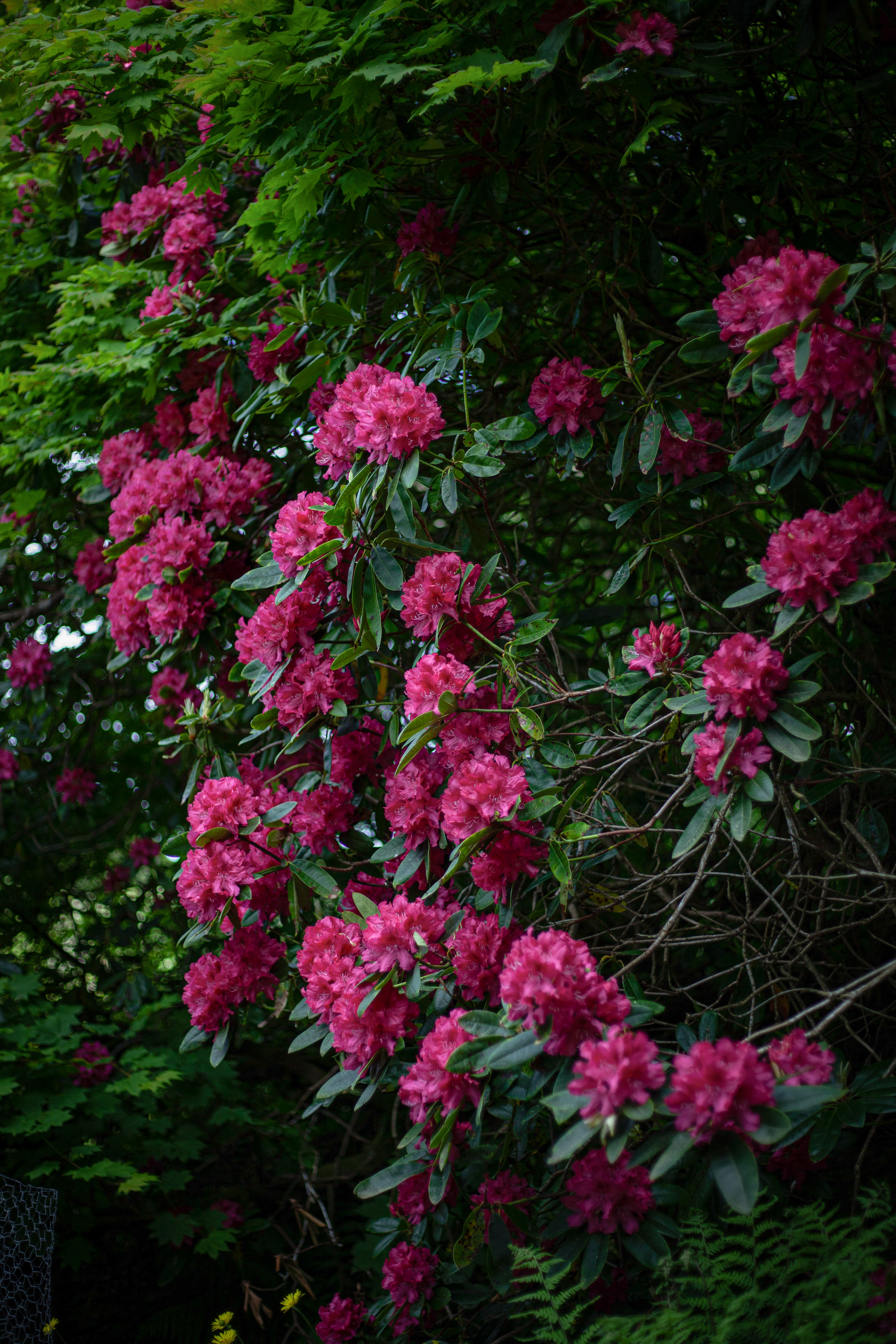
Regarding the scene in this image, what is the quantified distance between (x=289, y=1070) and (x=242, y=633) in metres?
2.39

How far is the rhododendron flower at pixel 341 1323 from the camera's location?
191cm

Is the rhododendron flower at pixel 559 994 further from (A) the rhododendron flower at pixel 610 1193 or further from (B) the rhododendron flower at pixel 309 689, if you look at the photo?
(B) the rhododendron flower at pixel 309 689

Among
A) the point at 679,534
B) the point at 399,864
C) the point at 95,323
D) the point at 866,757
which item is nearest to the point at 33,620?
the point at 95,323

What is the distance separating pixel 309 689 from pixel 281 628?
4.4 inches

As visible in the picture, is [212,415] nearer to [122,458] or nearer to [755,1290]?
[122,458]

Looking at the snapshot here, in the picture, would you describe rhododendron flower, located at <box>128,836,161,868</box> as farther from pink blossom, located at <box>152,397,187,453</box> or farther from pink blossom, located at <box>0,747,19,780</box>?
pink blossom, located at <box>152,397,187,453</box>

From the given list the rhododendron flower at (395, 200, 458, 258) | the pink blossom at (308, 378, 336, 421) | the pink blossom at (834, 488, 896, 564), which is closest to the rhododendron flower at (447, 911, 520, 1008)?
the pink blossom at (834, 488, 896, 564)

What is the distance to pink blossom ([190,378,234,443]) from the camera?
230 cm

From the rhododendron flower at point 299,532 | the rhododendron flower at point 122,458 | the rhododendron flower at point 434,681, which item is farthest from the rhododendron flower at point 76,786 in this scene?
the rhododendron flower at point 434,681

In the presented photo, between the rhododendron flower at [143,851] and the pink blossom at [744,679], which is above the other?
the pink blossom at [744,679]

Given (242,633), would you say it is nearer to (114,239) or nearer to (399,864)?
(399,864)

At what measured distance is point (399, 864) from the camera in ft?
5.21

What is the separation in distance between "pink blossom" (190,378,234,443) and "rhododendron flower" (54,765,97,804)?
1.44 metres

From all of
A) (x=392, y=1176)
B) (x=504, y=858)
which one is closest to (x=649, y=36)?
(x=504, y=858)
